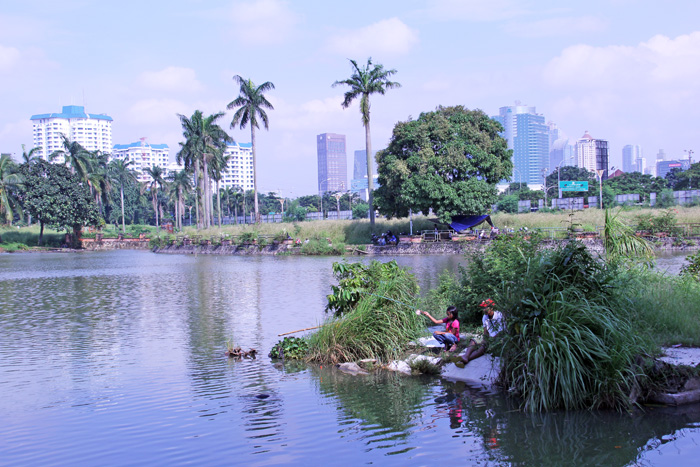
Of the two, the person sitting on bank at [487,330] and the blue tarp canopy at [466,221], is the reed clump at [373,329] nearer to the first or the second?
the person sitting on bank at [487,330]

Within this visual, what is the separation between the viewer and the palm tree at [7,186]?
224 ft

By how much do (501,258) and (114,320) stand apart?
1202cm

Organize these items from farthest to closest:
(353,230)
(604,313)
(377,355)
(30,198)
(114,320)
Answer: (30,198) → (353,230) → (114,320) → (377,355) → (604,313)

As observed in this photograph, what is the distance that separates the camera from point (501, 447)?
7633 millimetres

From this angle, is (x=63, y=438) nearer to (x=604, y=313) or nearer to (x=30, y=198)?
(x=604, y=313)

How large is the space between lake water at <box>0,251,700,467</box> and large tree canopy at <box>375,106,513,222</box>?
30000 mm

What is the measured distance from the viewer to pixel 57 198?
224 feet

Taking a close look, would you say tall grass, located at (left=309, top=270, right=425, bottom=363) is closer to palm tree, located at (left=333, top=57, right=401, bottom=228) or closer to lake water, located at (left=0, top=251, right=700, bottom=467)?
lake water, located at (left=0, top=251, right=700, bottom=467)

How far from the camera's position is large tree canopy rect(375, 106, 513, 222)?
4481 cm

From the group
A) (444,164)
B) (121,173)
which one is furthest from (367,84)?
(121,173)

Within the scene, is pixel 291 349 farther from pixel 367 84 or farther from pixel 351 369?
pixel 367 84

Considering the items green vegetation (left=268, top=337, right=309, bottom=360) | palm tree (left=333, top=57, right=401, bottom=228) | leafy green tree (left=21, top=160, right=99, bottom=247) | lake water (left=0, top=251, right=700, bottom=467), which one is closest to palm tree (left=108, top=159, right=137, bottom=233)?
leafy green tree (left=21, top=160, right=99, bottom=247)

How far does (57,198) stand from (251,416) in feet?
222

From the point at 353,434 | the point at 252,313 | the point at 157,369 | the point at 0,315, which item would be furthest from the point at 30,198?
the point at 353,434
